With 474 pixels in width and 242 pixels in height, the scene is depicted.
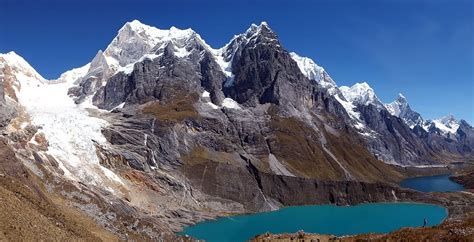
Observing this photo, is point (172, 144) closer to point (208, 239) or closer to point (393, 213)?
point (208, 239)

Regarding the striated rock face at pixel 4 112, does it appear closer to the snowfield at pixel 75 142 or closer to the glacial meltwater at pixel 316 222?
the snowfield at pixel 75 142

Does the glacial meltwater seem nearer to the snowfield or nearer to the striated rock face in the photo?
the snowfield

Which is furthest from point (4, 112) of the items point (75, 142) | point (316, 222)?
point (316, 222)

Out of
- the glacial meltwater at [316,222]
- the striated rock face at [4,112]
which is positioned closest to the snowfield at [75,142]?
the striated rock face at [4,112]

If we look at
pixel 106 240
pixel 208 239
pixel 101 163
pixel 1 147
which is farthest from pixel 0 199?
pixel 101 163

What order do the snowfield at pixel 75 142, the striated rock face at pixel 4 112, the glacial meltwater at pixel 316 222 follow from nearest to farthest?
the glacial meltwater at pixel 316 222 < the snowfield at pixel 75 142 < the striated rock face at pixel 4 112

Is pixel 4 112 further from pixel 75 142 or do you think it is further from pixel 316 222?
pixel 316 222

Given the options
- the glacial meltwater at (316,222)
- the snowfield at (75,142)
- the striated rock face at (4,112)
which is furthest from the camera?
the striated rock face at (4,112)

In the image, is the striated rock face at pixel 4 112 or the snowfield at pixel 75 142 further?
the striated rock face at pixel 4 112

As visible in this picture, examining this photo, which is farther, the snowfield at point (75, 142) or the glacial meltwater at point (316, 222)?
the snowfield at point (75, 142)
